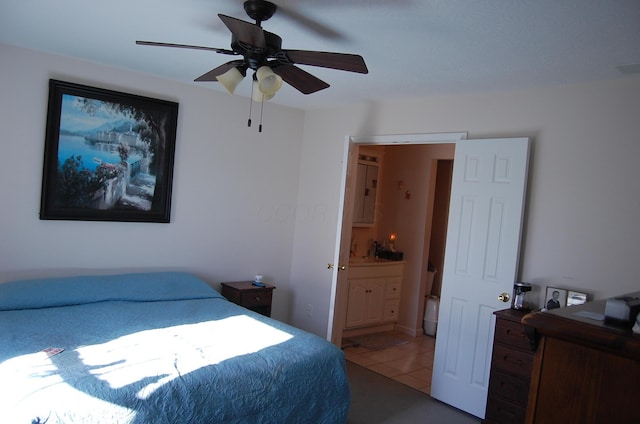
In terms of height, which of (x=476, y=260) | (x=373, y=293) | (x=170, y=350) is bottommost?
(x=373, y=293)

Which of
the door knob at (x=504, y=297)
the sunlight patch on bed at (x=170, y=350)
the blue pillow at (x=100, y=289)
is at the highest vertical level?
the door knob at (x=504, y=297)

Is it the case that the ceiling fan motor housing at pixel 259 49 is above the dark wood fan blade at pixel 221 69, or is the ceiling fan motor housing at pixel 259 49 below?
above

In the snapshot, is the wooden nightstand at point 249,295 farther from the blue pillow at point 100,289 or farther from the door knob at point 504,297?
the door knob at point 504,297

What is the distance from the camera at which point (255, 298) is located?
4332 millimetres

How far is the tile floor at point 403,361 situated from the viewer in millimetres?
4164

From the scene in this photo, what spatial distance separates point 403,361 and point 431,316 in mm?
1110

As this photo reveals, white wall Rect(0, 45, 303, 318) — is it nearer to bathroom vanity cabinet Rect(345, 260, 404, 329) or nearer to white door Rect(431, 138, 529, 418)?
bathroom vanity cabinet Rect(345, 260, 404, 329)

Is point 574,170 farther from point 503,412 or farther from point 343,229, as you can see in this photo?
point 343,229

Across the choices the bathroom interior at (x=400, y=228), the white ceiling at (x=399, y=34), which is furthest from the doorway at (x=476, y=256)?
the bathroom interior at (x=400, y=228)

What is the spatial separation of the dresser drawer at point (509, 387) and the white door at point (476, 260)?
22cm

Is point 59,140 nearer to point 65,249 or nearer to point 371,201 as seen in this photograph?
point 65,249

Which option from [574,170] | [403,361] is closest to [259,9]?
[574,170]

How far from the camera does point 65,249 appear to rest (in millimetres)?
3631

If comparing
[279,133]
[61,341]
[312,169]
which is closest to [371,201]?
[312,169]
